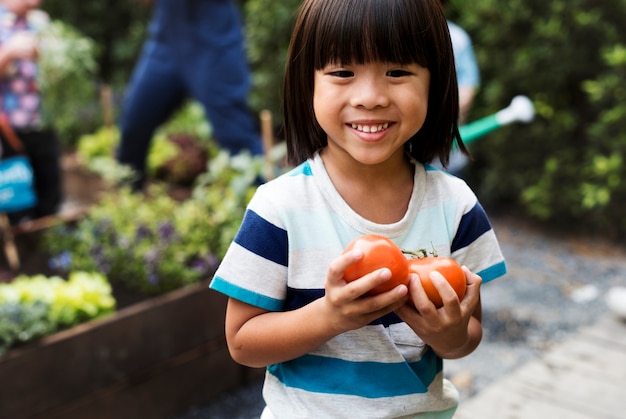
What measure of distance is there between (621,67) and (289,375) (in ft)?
12.4

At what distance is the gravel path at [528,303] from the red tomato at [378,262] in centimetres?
197

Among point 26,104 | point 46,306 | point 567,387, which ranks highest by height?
point 26,104

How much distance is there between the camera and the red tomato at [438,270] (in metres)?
1.06

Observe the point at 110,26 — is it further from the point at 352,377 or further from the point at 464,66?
the point at 352,377

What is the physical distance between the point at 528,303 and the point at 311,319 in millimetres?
3074

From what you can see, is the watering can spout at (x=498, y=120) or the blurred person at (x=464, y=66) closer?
the watering can spout at (x=498, y=120)

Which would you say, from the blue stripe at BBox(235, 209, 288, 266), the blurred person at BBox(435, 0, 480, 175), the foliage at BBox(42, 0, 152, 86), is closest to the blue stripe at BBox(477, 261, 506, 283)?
the blue stripe at BBox(235, 209, 288, 266)

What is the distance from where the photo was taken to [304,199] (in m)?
1.21

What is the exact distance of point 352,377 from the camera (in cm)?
120

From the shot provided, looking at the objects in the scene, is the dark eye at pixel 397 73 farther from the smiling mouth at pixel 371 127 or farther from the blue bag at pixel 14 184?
the blue bag at pixel 14 184

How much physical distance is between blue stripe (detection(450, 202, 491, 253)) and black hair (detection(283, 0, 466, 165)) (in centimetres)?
15

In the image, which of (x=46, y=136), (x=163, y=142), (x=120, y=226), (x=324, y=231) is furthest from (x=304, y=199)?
(x=163, y=142)

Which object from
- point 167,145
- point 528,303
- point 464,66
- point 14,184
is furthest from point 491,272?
point 167,145

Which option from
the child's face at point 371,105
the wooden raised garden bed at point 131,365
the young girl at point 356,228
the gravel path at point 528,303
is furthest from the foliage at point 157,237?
the child's face at point 371,105
